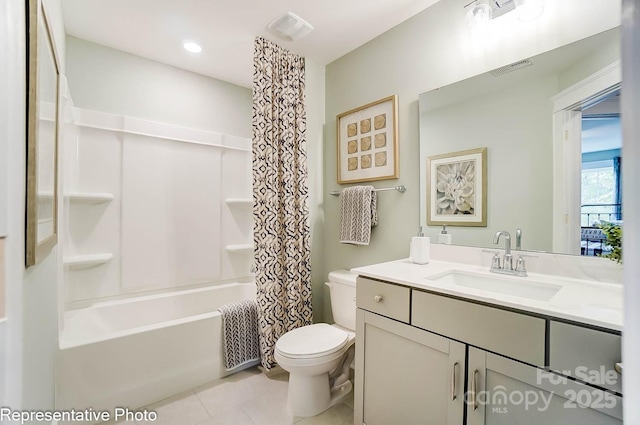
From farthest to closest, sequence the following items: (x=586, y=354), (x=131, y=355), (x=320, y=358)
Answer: (x=131, y=355) < (x=320, y=358) < (x=586, y=354)

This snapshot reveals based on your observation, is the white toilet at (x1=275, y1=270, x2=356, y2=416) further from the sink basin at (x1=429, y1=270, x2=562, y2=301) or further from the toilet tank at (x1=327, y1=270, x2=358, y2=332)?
the sink basin at (x1=429, y1=270, x2=562, y2=301)

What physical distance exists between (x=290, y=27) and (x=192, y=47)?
86 centimetres

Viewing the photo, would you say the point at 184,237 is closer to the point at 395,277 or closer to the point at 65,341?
the point at 65,341

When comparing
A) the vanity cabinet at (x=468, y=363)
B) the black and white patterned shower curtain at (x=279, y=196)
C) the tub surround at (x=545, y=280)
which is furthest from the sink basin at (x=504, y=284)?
the black and white patterned shower curtain at (x=279, y=196)

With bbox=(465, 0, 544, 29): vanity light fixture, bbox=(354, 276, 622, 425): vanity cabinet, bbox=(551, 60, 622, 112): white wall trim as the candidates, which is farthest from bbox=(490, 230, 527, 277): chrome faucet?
bbox=(465, 0, 544, 29): vanity light fixture

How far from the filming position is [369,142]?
210 centimetres

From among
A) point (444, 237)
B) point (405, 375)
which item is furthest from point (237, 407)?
point (444, 237)

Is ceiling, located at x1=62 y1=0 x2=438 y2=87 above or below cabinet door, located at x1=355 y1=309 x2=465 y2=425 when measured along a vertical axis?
above

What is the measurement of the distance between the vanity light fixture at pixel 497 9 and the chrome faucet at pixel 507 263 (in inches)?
42.9

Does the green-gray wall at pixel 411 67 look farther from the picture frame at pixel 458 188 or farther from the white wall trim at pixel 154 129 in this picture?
the white wall trim at pixel 154 129

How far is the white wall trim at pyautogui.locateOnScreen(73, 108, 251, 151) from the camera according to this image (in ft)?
6.93

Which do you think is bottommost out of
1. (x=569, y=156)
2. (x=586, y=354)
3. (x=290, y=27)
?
(x=586, y=354)

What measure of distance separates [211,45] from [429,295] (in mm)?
2329

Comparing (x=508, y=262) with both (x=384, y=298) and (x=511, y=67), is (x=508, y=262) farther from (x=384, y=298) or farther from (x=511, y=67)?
(x=511, y=67)
